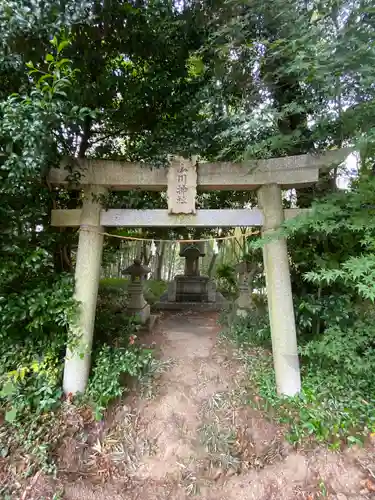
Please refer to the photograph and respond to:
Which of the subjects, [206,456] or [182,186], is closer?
[206,456]

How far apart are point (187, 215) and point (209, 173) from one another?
548mm

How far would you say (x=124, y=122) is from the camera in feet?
10.5

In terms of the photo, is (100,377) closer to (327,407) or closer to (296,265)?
(327,407)

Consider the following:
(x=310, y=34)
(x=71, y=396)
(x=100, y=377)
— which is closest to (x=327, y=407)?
(x=100, y=377)

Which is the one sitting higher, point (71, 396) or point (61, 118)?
point (61, 118)

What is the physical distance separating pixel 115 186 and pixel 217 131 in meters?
1.33

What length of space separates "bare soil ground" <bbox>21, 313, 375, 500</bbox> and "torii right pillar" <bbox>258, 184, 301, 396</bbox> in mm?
544

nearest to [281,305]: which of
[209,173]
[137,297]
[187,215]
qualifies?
[187,215]

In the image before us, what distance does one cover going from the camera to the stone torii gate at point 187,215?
2922 millimetres

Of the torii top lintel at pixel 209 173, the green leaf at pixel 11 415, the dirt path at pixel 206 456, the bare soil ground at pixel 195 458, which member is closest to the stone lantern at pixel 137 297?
the dirt path at pixel 206 456

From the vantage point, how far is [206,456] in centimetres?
262

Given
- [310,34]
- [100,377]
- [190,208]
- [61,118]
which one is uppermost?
[310,34]

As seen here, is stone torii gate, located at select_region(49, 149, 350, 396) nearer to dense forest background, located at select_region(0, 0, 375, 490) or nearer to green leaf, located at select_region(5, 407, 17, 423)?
dense forest background, located at select_region(0, 0, 375, 490)

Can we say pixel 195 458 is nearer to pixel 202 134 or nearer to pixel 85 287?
pixel 85 287
